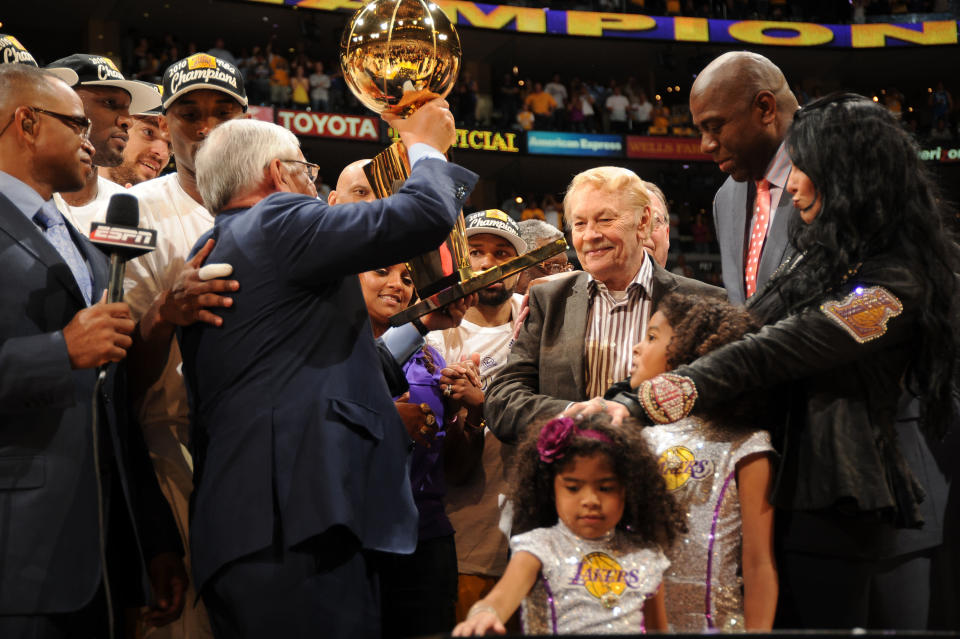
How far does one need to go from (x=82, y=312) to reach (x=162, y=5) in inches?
659

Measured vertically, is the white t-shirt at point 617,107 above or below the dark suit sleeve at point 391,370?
above

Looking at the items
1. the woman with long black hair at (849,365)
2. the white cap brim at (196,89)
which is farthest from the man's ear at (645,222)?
the white cap brim at (196,89)

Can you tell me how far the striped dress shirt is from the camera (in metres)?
2.54

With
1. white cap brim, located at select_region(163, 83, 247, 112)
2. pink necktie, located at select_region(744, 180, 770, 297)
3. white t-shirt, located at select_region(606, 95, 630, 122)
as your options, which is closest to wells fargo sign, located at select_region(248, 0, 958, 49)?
white t-shirt, located at select_region(606, 95, 630, 122)

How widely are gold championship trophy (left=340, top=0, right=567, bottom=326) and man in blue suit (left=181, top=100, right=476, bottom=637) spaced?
0.21m

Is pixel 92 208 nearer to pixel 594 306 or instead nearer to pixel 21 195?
pixel 21 195

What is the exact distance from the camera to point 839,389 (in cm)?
197

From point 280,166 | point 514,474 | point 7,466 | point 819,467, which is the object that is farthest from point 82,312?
point 819,467

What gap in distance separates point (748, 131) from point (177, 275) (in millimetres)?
1678

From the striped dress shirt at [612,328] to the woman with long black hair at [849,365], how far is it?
0.47 m

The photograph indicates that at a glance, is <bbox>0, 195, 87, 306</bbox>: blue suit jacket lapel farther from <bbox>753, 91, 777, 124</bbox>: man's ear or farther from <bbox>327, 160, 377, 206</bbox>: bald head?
<bbox>753, 91, 777, 124</bbox>: man's ear

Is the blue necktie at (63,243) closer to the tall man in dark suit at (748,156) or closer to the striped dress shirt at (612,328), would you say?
the striped dress shirt at (612,328)

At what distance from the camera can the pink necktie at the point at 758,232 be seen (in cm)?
278

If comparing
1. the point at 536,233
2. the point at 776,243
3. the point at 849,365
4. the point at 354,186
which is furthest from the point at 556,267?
the point at 849,365
